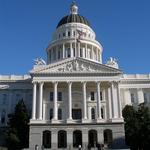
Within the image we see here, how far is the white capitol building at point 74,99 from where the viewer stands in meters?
55.9

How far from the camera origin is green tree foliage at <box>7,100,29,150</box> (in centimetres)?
5466

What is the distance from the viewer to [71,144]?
179 ft

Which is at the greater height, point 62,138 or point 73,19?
point 73,19

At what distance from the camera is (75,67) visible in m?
60.3

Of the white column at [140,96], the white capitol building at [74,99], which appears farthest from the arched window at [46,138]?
the white column at [140,96]

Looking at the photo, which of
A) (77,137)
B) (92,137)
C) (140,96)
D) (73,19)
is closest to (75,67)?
(77,137)

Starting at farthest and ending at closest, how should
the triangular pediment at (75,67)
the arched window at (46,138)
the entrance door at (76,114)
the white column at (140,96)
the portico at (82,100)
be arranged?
the white column at (140,96), the entrance door at (76,114), the triangular pediment at (75,67), the arched window at (46,138), the portico at (82,100)

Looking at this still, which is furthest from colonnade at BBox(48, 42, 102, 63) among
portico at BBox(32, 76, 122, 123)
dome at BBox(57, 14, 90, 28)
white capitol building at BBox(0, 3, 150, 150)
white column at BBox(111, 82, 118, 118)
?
white column at BBox(111, 82, 118, 118)

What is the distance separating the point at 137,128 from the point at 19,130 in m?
20.7

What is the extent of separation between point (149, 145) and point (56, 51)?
36.1 meters

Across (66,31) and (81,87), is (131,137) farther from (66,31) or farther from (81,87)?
(66,31)

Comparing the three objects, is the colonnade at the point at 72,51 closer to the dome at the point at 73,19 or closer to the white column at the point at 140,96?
the dome at the point at 73,19

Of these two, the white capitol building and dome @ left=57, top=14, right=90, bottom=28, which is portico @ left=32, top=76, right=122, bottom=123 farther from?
dome @ left=57, top=14, right=90, bottom=28

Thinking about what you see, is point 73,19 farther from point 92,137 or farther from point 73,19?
point 92,137
